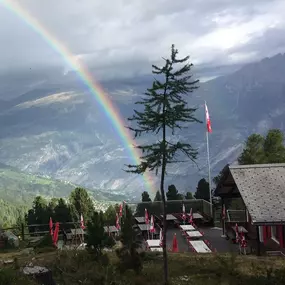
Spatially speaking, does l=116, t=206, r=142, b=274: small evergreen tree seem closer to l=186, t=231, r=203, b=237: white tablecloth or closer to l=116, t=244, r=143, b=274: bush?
l=116, t=244, r=143, b=274: bush

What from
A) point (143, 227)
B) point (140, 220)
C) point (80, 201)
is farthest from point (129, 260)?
point (80, 201)

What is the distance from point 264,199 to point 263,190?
34.8 inches

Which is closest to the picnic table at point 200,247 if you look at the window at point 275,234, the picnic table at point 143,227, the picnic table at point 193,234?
the picnic table at point 193,234

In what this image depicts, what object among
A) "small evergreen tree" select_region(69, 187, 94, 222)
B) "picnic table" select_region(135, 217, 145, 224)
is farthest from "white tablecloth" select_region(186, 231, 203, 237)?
"small evergreen tree" select_region(69, 187, 94, 222)

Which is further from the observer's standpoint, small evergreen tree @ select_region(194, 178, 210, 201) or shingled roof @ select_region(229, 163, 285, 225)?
small evergreen tree @ select_region(194, 178, 210, 201)

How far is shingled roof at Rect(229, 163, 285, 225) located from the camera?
1895cm

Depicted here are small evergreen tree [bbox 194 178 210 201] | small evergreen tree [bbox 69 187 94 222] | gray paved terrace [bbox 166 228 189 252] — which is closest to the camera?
gray paved terrace [bbox 166 228 189 252]

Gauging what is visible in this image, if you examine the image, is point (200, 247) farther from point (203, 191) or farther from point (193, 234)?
point (203, 191)

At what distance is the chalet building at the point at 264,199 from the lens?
62.2 ft

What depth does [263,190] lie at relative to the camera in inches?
823

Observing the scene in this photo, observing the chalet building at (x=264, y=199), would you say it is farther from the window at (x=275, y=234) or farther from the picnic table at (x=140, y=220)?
the picnic table at (x=140, y=220)

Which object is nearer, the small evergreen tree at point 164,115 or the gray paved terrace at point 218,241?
the small evergreen tree at point 164,115

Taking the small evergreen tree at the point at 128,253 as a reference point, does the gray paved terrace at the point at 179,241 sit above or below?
below

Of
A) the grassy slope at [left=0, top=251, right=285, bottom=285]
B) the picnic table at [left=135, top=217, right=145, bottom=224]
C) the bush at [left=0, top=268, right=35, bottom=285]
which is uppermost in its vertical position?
the bush at [left=0, top=268, right=35, bottom=285]
